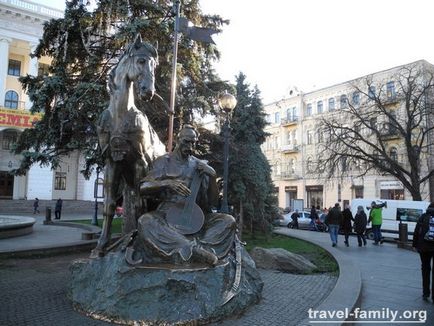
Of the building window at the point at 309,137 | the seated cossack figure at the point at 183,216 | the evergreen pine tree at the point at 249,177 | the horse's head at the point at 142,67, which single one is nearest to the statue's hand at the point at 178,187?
the seated cossack figure at the point at 183,216

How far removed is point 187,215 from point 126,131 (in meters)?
1.58

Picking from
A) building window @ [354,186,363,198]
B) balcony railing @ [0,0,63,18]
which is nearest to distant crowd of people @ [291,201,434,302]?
building window @ [354,186,363,198]

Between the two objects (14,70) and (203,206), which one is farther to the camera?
(14,70)

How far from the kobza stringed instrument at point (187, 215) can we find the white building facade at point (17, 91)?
37.1m

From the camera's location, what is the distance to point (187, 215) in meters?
5.95

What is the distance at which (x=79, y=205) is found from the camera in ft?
143

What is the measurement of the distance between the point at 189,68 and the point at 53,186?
118 ft

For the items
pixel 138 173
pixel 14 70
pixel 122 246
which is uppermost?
pixel 14 70

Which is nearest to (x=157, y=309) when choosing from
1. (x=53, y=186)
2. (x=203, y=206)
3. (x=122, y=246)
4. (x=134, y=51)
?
(x=122, y=246)

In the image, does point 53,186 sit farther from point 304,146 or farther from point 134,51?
point 134,51

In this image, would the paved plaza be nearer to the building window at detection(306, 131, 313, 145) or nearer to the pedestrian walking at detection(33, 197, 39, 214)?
the pedestrian walking at detection(33, 197, 39, 214)

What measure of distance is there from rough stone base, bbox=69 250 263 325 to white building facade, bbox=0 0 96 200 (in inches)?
1474

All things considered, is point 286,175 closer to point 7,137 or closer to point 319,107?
point 319,107

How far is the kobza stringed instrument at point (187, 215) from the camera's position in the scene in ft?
19.2
